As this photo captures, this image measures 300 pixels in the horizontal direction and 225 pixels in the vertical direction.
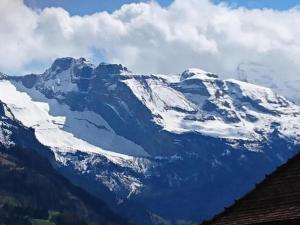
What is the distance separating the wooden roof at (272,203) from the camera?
1989 centimetres

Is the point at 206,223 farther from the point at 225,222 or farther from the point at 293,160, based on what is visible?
the point at 293,160

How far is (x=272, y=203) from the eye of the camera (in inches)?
810

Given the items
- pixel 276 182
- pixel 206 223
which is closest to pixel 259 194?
pixel 276 182

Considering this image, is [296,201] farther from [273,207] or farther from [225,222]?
[225,222]

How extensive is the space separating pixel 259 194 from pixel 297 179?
3.60 ft

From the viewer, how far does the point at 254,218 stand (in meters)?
20.4

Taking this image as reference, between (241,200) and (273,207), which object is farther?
(241,200)

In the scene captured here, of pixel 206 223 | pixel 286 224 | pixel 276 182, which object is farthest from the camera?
pixel 206 223

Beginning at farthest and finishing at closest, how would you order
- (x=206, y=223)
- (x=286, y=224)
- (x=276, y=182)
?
(x=206, y=223)
(x=276, y=182)
(x=286, y=224)

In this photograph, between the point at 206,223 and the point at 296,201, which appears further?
the point at 206,223

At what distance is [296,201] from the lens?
20.1 meters

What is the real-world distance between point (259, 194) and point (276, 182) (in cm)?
52

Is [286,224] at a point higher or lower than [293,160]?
lower

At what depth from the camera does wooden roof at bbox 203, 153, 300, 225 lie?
1989 centimetres
